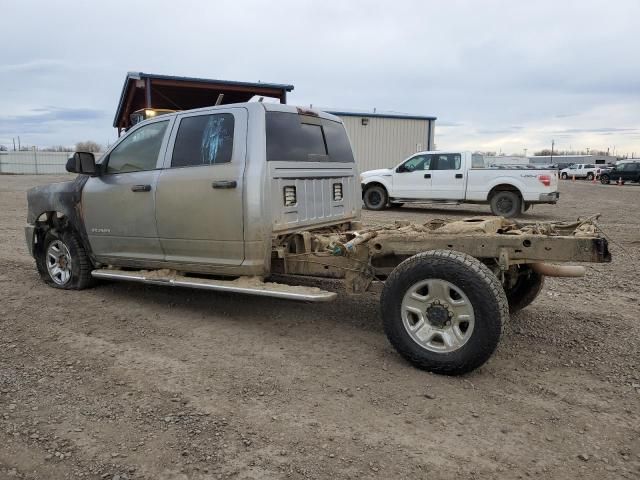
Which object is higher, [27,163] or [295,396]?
[27,163]

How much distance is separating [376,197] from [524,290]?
37.6 ft

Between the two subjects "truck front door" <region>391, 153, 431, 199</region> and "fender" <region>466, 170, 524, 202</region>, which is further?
"truck front door" <region>391, 153, 431, 199</region>

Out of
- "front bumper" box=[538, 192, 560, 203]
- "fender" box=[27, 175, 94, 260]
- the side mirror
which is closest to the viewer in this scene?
the side mirror

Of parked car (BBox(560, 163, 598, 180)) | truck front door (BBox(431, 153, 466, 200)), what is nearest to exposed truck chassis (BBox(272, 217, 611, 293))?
truck front door (BBox(431, 153, 466, 200))

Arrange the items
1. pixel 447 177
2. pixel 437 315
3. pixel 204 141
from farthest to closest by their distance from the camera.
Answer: pixel 447 177 < pixel 204 141 < pixel 437 315

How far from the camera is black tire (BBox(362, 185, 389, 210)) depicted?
1592 cm

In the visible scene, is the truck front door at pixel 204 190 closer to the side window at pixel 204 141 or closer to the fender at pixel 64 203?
the side window at pixel 204 141

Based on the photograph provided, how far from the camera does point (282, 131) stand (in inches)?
187

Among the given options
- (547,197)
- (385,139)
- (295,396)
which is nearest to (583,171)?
(385,139)

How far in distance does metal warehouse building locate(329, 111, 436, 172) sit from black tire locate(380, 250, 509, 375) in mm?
21063

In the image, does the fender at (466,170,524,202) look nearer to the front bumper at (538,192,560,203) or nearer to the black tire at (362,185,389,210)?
the front bumper at (538,192,560,203)

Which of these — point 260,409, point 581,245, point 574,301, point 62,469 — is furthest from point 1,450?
point 574,301

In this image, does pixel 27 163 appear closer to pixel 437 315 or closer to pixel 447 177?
pixel 447 177

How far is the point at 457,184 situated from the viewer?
14.5 meters
